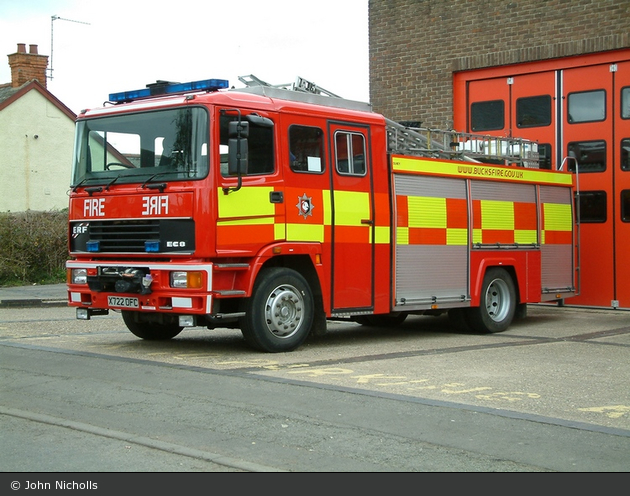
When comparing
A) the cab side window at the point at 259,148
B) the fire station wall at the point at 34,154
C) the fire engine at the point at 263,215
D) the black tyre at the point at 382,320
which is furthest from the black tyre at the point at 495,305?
the fire station wall at the point at 34,154

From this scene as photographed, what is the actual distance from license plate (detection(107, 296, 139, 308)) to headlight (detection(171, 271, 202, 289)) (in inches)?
24.7

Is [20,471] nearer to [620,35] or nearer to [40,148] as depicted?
[620,35]

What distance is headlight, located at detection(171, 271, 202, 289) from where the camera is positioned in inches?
404

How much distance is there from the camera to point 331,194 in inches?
457

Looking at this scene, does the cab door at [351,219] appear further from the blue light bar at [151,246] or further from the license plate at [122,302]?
the license plate at [122,302]

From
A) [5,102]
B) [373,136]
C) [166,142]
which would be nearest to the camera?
[166,142]

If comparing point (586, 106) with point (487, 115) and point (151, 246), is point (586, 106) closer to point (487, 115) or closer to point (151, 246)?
point (487, 115)

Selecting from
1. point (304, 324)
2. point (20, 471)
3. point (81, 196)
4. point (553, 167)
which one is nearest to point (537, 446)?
point (20, 471)

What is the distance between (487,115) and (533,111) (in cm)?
106

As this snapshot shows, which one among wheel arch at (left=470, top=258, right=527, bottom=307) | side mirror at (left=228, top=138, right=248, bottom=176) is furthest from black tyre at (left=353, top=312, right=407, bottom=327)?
side mirror at (left=228, top=138, right=248, bottom=176)

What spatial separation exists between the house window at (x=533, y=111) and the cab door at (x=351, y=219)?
6.82 metres

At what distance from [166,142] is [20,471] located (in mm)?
5598

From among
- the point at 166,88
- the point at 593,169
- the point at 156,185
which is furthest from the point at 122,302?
the point at 593,169

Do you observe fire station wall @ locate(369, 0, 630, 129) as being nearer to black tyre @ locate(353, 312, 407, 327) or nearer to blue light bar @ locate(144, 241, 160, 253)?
black tyre @ locate(353, 312, 407, 327)
